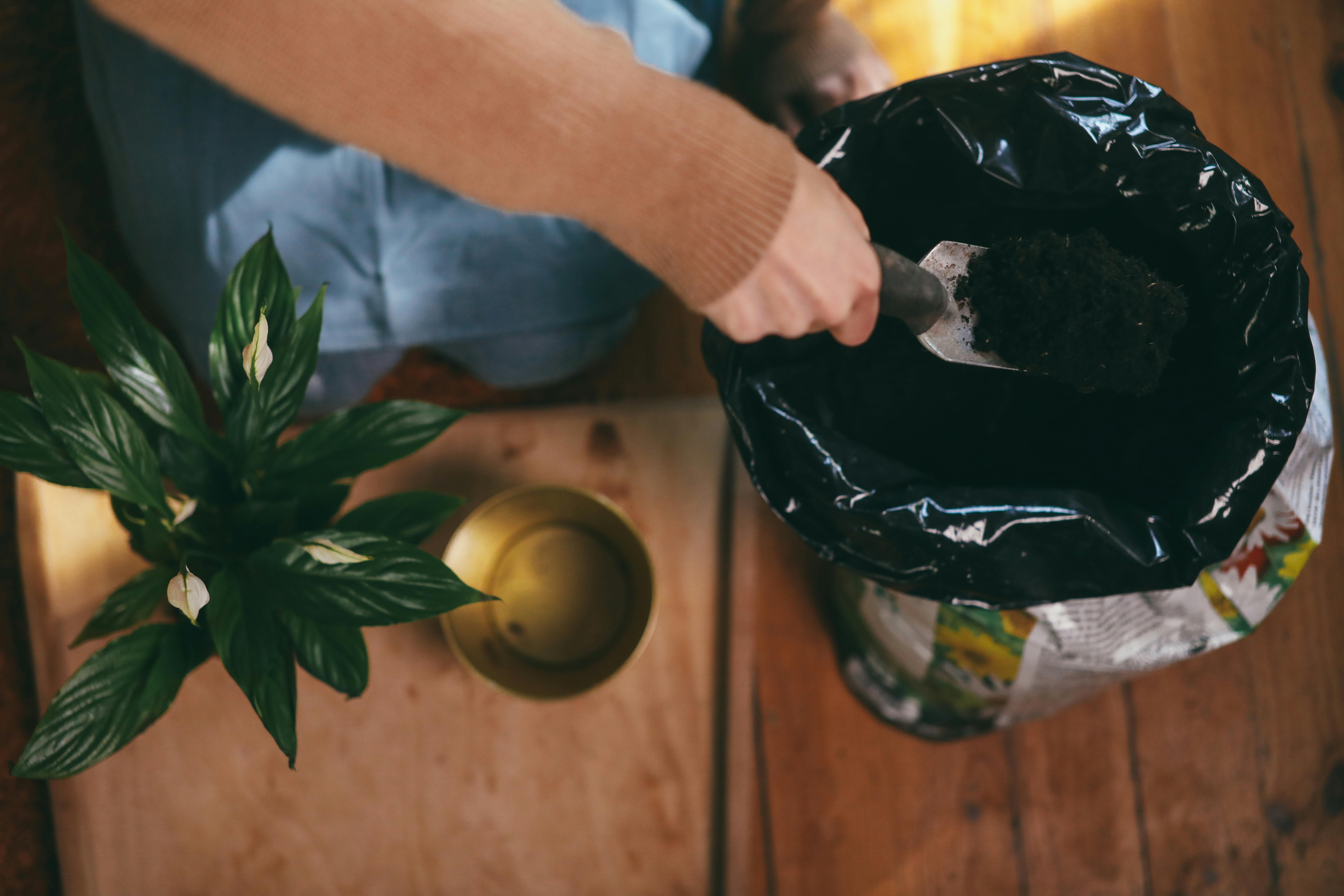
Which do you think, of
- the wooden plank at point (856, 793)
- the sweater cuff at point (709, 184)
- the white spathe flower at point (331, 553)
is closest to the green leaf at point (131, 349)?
the white spathe flower at point (331, 553)

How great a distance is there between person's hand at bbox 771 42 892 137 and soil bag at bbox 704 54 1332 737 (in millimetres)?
359

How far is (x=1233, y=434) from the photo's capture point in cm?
39

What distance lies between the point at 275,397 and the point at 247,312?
0.04m

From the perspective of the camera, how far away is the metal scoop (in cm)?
42

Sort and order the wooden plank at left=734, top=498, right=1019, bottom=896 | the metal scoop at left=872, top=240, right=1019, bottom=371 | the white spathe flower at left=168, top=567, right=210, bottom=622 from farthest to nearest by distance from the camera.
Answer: the wooden plank at left=734, top=498, right=1019, bottom=896, the metal scoop at left=872, top=240, right=1019, bottom=371, the white spathe flower at left=168, top=567, right=210, bottom=622

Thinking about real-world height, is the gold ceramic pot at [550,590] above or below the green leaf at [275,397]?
below

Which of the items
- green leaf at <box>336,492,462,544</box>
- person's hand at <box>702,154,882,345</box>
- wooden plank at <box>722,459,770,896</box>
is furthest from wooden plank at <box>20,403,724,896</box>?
person's hand at <box>702,154,882,345</box>

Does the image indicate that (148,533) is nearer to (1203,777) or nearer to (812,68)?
(812,68)

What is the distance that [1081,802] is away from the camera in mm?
755

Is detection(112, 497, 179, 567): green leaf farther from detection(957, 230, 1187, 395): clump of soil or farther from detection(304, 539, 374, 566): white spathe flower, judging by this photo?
detection(957, 230, 1187, 395): clump of soil

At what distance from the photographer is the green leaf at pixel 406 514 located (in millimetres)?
414

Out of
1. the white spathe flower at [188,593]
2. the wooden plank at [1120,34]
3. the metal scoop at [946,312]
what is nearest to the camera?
the white spathe flower at [188,593]

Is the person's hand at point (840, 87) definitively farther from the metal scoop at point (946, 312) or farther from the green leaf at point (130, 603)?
the green leaf at point (130, 603)

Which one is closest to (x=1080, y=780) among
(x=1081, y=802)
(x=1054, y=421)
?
(x=1081, y=802)
